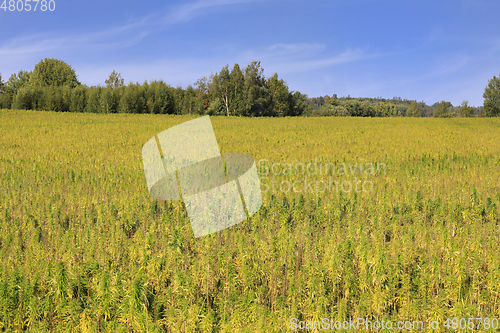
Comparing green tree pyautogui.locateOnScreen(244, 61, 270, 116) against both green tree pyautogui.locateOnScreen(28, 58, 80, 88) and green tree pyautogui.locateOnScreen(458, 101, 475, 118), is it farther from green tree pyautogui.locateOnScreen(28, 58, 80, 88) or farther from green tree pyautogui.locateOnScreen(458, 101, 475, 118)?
green tree pyautogui.locateOnScreen(458, 101, 475, 118)

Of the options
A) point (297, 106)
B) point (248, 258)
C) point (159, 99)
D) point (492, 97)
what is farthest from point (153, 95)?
point (492, 97)

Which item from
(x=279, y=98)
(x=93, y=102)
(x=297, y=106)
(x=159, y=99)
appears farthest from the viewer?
(x=297, y=106)

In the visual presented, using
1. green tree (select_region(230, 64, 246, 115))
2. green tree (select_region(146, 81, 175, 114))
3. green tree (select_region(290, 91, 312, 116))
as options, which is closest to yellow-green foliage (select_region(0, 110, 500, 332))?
green tree (select_region(146, 81, 175, 114))

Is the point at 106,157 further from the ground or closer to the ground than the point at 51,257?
further from the ground

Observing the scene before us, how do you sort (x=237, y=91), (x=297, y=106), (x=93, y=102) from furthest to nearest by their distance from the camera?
(x=297, y=106) → (x=237, y=91) → (x=93, y=102)

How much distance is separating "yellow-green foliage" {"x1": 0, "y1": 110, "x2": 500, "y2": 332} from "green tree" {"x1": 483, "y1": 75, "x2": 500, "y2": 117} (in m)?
79.0

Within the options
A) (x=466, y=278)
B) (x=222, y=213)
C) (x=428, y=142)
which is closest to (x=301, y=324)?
(x=466, y=278)

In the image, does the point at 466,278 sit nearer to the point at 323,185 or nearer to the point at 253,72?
the point at 323,185

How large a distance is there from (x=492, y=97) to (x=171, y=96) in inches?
2809

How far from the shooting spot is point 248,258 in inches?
184

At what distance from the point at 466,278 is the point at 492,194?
552 cm

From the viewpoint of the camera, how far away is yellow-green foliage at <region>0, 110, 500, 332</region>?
3590 mm

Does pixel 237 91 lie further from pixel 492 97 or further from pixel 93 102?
pixel 492 97

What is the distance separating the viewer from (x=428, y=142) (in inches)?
771
